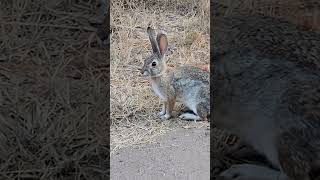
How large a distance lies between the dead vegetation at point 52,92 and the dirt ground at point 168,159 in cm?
9

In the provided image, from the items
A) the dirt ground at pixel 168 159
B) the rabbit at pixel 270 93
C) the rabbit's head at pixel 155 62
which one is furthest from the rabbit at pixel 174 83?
the rabbit at pixel 270 93

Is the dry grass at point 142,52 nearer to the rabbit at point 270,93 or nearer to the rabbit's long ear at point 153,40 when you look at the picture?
the rabbit's long ear at point 153,40

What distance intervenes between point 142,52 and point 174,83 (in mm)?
505

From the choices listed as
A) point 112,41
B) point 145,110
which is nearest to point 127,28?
point 112,41

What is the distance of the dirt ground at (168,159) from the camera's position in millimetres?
3000

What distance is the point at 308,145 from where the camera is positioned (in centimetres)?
243

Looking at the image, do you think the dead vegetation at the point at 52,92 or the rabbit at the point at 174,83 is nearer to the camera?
the dead vegetation at the point at 52,92

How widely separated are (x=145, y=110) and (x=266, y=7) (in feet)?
3.24

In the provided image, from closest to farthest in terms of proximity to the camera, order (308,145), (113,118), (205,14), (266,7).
Answer: (308,145) < (113,118) < (266,7) < (205,14)

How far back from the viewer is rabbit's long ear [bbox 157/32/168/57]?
3.46 m

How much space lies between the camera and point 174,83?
11.6ft

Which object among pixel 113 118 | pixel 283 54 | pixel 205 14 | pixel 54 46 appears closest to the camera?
pixel 283 54

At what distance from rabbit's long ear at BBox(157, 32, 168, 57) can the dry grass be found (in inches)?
10.4

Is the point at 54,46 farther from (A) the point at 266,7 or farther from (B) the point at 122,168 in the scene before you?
(A) the point at 266,7
